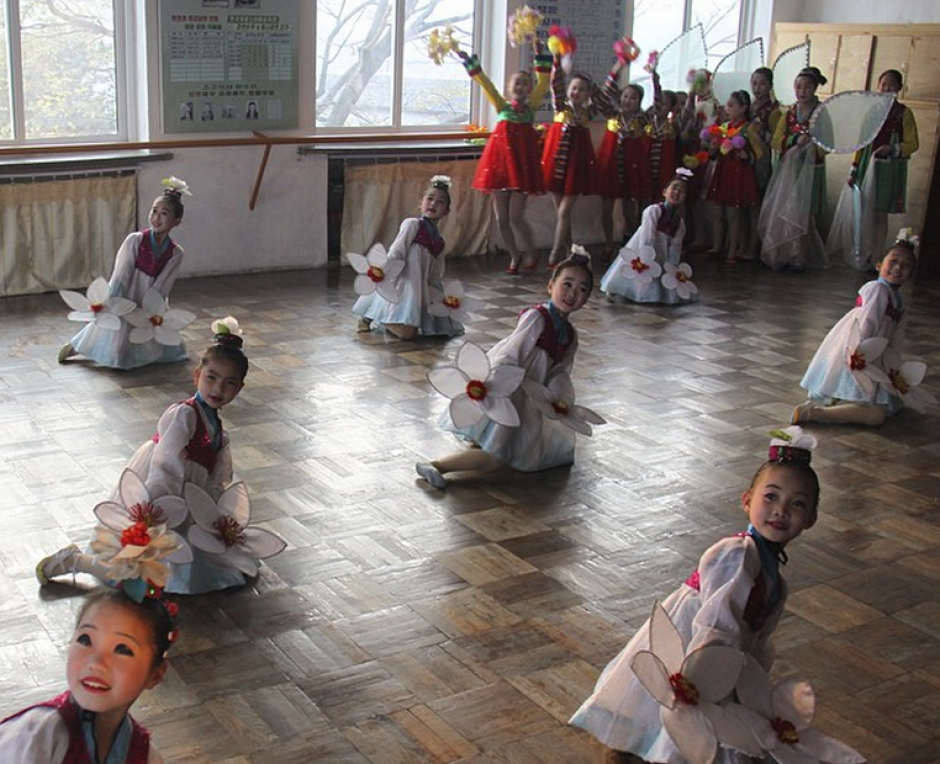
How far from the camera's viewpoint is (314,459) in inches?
171

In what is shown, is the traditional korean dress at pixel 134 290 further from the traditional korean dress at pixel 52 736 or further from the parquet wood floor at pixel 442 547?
the traditional korean dress at pixel 52 736

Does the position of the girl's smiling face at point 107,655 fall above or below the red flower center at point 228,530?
above

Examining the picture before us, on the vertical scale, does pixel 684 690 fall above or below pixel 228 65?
below

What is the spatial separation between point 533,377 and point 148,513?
5.08 ft

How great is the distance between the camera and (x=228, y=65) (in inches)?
285

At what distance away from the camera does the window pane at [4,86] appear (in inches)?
262

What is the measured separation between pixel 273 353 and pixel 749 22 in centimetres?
577

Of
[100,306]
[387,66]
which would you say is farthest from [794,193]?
[100,306]

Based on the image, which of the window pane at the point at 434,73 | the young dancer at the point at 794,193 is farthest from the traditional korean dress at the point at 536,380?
the young dancer at the point at 794,193

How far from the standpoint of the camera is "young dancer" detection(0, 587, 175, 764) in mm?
1734

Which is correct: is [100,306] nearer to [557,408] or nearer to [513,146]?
[557,408]

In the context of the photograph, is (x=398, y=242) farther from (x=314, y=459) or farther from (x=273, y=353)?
(x=314, y=459)

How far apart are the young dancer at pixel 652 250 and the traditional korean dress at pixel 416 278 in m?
1.43

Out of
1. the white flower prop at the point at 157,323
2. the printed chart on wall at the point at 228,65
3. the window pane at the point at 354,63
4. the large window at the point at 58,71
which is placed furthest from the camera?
the window pane at the point at 354,63
